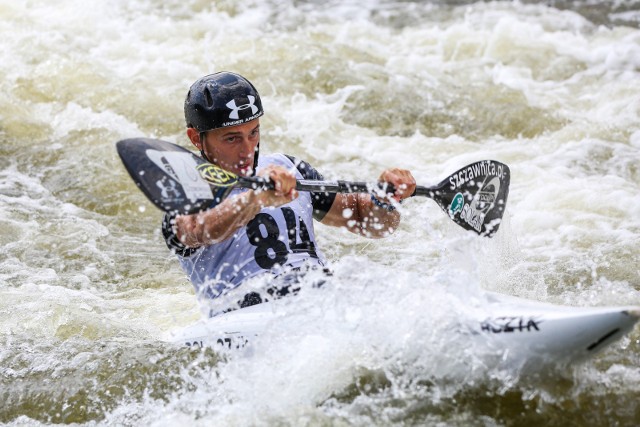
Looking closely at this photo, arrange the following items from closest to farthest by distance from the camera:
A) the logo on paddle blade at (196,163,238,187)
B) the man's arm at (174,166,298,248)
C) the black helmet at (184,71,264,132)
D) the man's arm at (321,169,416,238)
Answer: the man's arm at (174,166,298,248) → the logo on paddle blade at (196,163,238,187) → the black helmet at (184,71,264,132) → the man's arm at (321,169,416,238)

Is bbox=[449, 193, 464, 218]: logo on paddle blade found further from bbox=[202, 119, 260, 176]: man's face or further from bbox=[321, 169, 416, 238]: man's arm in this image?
bbox=[202, 119, 260, 176]: man's face

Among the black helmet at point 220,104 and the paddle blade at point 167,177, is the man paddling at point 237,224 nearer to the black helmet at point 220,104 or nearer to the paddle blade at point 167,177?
the black helmet at point 220,104

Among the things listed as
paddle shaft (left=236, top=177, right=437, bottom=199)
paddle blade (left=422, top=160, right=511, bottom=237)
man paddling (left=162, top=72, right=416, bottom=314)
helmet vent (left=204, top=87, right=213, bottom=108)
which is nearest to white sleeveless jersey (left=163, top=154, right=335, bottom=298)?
man paddling (left=162, top=72, right=416, bottom=314)

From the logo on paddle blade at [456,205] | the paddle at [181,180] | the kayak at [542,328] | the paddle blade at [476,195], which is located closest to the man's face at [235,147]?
the paddle at [181,180]

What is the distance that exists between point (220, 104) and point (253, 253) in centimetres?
66

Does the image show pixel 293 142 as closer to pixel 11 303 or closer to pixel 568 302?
pixel 11 303

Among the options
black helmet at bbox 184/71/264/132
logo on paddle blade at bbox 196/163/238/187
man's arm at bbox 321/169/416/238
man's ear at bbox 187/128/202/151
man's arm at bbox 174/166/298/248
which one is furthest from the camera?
man's arm at bbox 321/169/416/238

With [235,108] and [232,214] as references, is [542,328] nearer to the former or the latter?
[232,214]

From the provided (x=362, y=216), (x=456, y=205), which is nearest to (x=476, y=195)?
(x=456, y=205)

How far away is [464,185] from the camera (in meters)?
4.55

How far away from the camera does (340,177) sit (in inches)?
277

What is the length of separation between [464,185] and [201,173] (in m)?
1.39

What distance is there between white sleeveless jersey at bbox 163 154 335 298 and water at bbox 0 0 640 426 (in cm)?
32

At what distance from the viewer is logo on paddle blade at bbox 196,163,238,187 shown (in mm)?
3769
